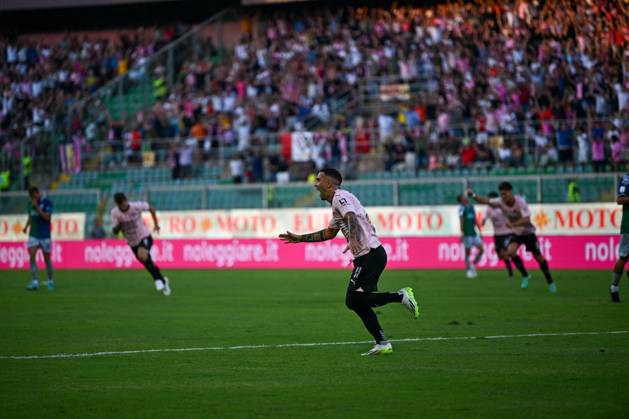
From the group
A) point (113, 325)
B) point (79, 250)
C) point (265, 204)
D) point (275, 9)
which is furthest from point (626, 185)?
point (275, 9)

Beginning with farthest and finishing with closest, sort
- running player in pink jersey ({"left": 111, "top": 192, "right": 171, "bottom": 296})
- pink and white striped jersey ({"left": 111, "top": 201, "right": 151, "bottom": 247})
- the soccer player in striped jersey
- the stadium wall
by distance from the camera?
the stadium wall, pink and white striped jersey ({"left": 111, "top": 201, "right": 151, "bottom": 247}), running player in pink jersey ({"left": 111, "top": 192, "right": 171, "bottom": 296}), the soccer player in striped jersey

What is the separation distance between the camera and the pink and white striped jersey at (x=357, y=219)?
41.2 ft

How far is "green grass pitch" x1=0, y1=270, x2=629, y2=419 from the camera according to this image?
937 cm

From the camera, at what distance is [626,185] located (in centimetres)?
1820

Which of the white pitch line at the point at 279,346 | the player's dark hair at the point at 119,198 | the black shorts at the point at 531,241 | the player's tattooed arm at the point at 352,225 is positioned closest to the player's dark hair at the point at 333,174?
the player's tattooed arm at the point at 352,225

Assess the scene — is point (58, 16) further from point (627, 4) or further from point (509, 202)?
point (509, 202)

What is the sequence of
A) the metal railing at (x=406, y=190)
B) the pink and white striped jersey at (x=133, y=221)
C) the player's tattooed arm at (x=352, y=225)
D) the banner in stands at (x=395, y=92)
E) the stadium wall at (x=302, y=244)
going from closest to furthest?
the player's tattooed arm at (x=352, y=225), the pink and white striped jersey at (x=133, y=221), the stadium wall at (x=302, y=244), the metal railing at (x=406, y=190), the banner in stands at (x=395, y=92)

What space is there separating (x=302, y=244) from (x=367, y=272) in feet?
71.7

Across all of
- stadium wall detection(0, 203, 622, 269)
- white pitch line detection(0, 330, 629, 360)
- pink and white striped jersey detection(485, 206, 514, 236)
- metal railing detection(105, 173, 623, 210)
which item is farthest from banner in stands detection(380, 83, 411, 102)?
white pitch line detection(0, 330, 629, 360)

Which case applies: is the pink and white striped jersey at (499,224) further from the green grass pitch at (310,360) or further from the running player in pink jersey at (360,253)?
the running player in pink jersey at (360,253)

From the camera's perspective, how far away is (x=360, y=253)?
12695 mm

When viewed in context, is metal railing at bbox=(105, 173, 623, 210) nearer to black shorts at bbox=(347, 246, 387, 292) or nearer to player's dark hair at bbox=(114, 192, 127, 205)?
player's dark hair at bbox=(114, 192, 127, 205)

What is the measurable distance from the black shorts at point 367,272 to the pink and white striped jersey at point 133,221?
11850 mm

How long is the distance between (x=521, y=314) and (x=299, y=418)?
965cm
